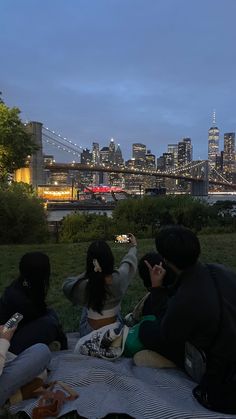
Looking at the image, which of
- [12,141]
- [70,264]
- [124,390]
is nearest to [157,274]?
[124,390]

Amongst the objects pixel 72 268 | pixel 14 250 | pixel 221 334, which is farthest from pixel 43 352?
pixel 14 250

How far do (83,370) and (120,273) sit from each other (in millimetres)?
735

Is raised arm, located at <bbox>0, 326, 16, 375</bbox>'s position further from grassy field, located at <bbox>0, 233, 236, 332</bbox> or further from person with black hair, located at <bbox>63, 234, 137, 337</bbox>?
grassy field, located at <bbox>0, 233, 236, 332</bbox>

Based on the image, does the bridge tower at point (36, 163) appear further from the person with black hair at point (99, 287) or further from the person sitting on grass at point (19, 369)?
the person sitting on grass at point (19, 369)

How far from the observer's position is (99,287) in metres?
3.09

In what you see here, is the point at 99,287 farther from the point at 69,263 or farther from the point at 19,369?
the point at 69,263

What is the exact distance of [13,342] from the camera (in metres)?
2.86

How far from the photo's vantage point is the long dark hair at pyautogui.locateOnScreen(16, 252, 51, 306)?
2799mm

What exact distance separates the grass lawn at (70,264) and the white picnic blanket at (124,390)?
8 cm

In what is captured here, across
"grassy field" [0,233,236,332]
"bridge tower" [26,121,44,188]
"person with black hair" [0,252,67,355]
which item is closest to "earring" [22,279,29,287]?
"person with black hair" [0,252,67,355]

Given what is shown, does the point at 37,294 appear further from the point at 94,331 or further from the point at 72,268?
the point at 72,268

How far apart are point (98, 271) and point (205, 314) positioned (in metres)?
1.02

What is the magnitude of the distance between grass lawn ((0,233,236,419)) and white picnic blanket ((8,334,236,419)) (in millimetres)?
79

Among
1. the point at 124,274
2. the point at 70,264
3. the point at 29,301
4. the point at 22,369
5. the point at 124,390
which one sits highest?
the point at 124,274
